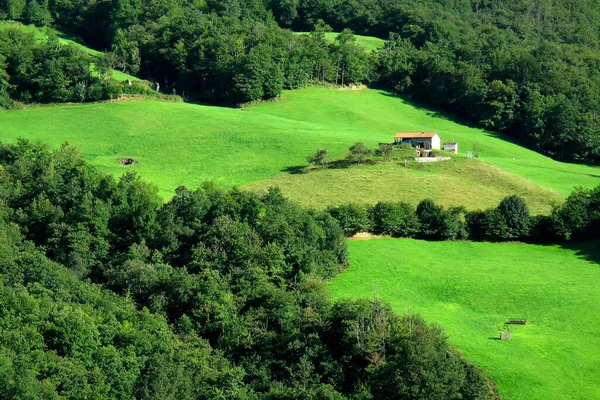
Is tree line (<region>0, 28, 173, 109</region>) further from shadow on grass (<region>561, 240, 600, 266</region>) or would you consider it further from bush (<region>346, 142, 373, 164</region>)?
shadow on grass (<region>561, 240, 600, 266</region>)

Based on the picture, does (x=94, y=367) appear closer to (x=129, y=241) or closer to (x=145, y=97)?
(x=129, y=241)

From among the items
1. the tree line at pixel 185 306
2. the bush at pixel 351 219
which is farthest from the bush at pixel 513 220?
the tree line at pixel 185 306

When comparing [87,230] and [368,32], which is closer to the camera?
[87,230]

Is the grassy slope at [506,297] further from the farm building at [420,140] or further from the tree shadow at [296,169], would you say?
the farm building at [420,140]

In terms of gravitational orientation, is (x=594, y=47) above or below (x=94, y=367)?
above

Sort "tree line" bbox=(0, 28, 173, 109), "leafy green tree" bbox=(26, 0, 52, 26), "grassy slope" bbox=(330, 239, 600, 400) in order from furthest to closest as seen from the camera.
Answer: "leafy green tree" bbox=(26, 0, 52, 26)
"tree line" bbox=(0, 28, 173, 109)
"grassy slope" bbox=(330, 239, 600, 400)

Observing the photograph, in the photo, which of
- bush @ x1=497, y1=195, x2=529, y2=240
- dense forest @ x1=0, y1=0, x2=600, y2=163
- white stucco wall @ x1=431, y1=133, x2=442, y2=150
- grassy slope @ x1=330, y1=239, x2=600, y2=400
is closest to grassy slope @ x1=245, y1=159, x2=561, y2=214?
bush @ x1=497, y1=195, x2=529, y2=240

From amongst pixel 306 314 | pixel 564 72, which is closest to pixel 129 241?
pixel 306 314
